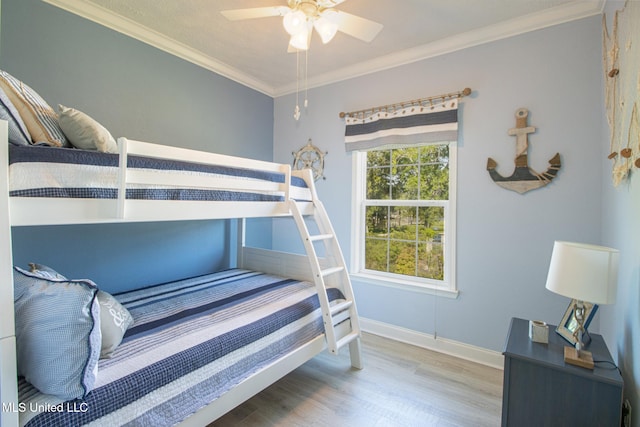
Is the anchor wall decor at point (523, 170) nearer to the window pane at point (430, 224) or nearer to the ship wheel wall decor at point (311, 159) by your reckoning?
the window pane at point (430, 224)

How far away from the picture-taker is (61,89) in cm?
207

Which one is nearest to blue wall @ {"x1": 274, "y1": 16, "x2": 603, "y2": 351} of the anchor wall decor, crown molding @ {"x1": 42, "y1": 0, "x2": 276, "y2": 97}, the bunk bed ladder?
the anchor wall decor

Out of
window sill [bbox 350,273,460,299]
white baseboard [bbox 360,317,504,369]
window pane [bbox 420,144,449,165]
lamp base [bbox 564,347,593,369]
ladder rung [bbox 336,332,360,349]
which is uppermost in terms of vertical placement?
window pane [bbox 420,144,449,165]

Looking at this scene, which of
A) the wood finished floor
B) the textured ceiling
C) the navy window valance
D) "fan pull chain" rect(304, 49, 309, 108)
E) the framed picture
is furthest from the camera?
"fan pull chain" rect(304, 49, 309, 108)

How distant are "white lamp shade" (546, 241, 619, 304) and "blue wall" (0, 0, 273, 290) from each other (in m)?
2.75

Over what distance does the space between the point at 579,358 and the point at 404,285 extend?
5.00 feet

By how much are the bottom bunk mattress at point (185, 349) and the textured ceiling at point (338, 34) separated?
200 centimetres

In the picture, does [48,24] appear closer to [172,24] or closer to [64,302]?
[172,24]

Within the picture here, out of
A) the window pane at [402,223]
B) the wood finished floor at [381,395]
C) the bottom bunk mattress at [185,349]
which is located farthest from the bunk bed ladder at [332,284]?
the window pane at [402,223]

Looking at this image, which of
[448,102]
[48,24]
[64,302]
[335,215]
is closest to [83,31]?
[48,24]

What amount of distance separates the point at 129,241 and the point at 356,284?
6.73 feet

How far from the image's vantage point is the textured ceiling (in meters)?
2.07

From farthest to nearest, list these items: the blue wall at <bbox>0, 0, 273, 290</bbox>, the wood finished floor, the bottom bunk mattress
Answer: the blue wall at <bbox>0, 0, 273, 290</bbox>, the wood finished floor, the bottom bunk mattress

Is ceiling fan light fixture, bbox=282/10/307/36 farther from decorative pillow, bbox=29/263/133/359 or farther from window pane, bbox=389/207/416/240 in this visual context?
window pane, bbox=389/207/416/240
